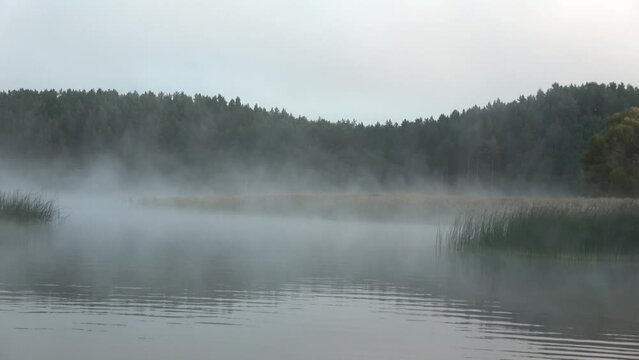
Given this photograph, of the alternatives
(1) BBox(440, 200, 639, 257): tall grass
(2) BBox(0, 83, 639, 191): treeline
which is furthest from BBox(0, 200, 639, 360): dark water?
(2) BBox(0, 83, 639, 191): treeline

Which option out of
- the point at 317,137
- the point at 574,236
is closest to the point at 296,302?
the point at 574,236

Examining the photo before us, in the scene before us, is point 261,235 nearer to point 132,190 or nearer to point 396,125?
point 132,190

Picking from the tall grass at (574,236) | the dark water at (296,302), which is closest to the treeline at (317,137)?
the tall grass at (574,236)

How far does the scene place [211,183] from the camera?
78.7 meters

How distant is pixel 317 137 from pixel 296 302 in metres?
82.9

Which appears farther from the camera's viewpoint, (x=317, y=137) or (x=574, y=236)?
(x=317, y=137)

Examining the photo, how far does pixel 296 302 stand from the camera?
482 inches

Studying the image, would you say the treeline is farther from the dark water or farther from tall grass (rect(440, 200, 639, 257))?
the dark water

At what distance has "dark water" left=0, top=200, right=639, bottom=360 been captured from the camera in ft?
30.6

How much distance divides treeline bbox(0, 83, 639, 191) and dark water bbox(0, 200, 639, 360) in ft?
153

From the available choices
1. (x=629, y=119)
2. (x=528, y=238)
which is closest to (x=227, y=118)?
(x=629, y=119)

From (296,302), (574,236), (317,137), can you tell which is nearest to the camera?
(296,302)

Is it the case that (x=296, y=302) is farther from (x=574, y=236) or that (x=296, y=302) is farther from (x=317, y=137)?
(x=317, y=137)

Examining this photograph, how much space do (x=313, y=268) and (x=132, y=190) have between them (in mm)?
53753
